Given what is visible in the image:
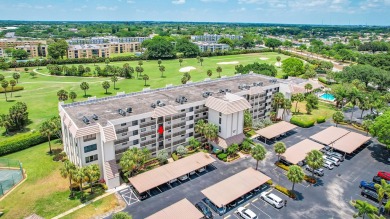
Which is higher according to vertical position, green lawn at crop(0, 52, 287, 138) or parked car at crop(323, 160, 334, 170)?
green lawn at crop(0, 52, 287, 138)

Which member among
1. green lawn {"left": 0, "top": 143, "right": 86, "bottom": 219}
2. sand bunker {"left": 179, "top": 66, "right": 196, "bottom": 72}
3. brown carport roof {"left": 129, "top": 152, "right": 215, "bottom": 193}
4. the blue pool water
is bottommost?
green lawn {"left": 0, "top": 143, "right": 86, "bottom": 219}

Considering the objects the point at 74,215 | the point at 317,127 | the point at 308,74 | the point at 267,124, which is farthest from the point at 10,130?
the point at 308,74

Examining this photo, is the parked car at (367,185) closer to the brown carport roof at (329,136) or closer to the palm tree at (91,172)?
the brown carport roof at (329,136)

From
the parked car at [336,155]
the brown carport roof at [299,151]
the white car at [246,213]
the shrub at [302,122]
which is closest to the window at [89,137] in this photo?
the white car at [246,213]

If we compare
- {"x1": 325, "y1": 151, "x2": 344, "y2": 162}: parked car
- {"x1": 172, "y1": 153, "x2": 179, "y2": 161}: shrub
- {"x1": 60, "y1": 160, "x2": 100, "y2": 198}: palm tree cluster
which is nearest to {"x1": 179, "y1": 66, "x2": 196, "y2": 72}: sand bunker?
{"x1": 172, "y1": 153, "x2": 179, "y2": 161}: shrub

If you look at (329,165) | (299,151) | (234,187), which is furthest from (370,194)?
(234,187)

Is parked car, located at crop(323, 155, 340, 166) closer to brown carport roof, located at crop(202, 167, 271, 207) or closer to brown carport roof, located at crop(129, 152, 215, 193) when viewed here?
brown carport roof, located at crop(202, 167, 271, 207)
